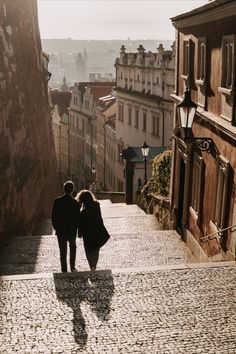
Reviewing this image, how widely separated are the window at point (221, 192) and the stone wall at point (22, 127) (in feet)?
15.3

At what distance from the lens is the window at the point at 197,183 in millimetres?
11664

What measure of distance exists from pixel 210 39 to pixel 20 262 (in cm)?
582

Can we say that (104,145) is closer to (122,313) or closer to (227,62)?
(227,62)

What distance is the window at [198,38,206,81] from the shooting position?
11328mm

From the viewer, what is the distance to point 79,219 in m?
8.77

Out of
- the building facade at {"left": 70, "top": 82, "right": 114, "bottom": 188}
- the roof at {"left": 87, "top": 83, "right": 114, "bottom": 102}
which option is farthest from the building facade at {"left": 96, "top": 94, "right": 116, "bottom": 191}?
the roof at {"left": 87, "top": 83, "right": 114, "bottom": 102}

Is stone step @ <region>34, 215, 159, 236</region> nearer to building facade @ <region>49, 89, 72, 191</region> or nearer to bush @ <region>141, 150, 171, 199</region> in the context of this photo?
bush @ <region>141, 150, 171, 199</region>

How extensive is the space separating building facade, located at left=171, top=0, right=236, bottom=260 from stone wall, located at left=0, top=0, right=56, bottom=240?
4.27 m

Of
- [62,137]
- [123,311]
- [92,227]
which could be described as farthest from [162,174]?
[62,137]

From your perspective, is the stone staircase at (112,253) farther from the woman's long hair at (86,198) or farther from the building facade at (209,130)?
the woman's long hair at (86,198)

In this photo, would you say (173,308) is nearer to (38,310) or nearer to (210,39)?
(38,310)

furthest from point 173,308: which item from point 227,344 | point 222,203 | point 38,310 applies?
point 222,203

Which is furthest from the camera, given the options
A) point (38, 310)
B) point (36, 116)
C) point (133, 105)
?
point (133, 105)

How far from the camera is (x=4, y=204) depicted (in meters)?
12.3
